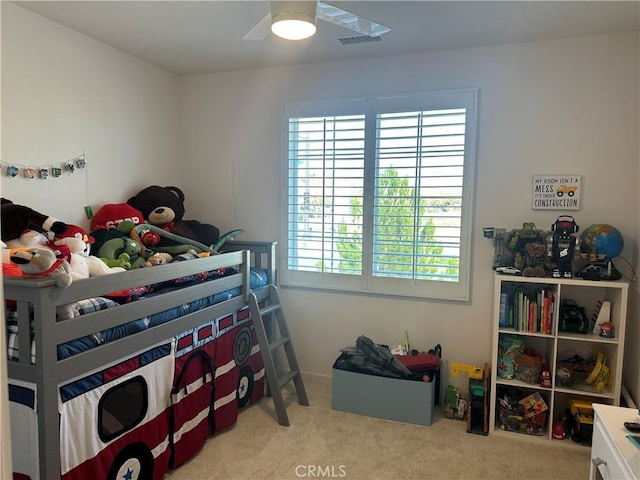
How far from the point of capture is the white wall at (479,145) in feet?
8.50

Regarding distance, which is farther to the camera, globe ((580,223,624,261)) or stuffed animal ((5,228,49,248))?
globe ((580,223,624,261))

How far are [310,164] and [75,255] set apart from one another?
64.2 inches

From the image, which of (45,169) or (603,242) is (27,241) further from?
(603,242)

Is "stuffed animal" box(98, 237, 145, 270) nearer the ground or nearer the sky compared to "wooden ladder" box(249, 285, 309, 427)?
nearer the sky

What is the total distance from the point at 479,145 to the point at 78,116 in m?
2.41

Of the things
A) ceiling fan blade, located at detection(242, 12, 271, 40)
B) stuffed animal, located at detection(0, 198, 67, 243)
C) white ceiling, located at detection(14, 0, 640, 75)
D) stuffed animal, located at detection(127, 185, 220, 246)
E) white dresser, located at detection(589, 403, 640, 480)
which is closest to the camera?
white dresser, located at detection(589, 403, 640, 480)

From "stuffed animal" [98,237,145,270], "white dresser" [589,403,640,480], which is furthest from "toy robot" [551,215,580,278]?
"stuffed animal" [98,237,145,270]

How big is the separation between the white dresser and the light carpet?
2.71 ft

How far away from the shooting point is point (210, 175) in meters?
3.52

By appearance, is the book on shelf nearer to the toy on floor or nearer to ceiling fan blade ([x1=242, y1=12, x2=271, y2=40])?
the toy on floor

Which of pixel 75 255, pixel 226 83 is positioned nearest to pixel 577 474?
pixel 75 255

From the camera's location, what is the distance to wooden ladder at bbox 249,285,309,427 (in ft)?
9.00

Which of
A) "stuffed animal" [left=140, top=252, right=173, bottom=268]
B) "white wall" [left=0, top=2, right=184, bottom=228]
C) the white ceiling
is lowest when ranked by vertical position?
"stuffed animal" [left=140, top=252, right=173, bottom=268]

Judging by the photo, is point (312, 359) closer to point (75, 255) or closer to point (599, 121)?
point (75, 255)
